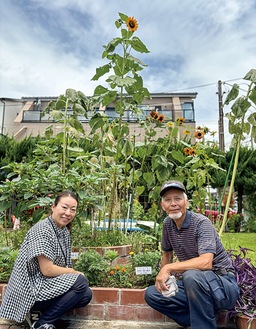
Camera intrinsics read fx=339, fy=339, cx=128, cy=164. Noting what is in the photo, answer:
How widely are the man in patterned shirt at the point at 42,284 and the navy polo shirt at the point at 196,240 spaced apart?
63cm

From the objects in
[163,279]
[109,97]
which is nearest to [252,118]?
[109,97]

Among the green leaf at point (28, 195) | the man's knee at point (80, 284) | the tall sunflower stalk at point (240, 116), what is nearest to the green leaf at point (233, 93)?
the tall sunflower stalk at point (240, 116)

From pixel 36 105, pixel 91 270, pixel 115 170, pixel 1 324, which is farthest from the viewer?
pixel 36 105

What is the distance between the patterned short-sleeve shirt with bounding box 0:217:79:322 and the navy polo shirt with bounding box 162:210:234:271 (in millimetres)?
668

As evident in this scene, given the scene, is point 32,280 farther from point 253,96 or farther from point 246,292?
point 253,96

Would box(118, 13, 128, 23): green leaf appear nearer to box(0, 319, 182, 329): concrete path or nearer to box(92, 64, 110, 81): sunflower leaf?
box(92, 64, 110, 81): sunflower leaf

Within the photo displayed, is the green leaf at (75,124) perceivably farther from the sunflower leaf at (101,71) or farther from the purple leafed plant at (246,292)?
the purple leafed plant at (246,292)

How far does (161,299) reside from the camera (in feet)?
6.77

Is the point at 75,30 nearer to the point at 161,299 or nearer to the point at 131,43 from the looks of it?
the point at 131,43

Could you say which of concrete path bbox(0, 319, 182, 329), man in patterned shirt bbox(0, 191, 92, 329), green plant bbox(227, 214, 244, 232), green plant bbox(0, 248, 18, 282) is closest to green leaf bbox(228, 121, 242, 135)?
concrete path bbox(0, 319, 182, 329)

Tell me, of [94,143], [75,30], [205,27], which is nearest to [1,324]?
[94,143]

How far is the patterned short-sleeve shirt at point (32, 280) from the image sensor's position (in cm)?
197

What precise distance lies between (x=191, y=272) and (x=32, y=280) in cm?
94

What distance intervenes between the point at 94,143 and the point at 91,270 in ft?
5.70
